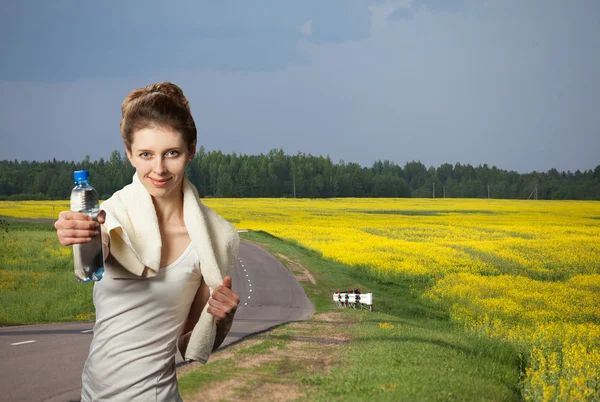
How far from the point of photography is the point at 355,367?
12.0m

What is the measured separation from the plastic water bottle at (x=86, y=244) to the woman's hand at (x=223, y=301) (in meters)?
0.56

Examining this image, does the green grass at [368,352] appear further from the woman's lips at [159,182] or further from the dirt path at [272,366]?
the woman's lips at [159,182]

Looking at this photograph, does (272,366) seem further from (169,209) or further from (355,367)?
(169,209)

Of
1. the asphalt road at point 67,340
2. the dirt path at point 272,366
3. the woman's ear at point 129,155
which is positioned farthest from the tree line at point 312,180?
the woman's ear at point 129,155

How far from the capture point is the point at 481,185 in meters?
87.7

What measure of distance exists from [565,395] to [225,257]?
30.2 ft

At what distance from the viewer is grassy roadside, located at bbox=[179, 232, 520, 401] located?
33.7 ft

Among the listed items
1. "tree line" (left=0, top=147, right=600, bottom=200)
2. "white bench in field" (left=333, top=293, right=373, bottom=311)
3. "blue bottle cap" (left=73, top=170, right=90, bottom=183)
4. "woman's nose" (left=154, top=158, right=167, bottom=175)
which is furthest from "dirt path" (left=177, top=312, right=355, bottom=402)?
"tree line" (left=0, top=147, right=600, bottom=200)

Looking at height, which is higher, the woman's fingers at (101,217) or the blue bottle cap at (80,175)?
the blue bottle cap at (80,175)

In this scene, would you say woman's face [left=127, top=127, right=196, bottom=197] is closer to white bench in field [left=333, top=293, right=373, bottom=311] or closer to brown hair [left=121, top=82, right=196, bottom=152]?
brown hair [left=121, top=82, right=196, bottom=152]

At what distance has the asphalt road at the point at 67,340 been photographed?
11.2 meters

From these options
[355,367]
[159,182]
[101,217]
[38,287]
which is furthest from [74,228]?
[38,287]

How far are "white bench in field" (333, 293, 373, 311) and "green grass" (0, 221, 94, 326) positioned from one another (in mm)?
8614

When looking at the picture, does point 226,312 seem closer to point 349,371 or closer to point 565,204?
point 349,371
